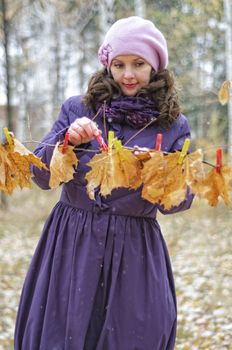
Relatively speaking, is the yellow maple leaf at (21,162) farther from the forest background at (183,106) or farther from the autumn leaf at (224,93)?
the autumn leaf at (224,93)

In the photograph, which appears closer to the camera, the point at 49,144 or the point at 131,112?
the point at 49,144

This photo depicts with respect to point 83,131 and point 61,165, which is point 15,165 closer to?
point 61,165

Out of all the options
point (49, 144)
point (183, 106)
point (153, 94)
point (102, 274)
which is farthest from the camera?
point (183, 106)

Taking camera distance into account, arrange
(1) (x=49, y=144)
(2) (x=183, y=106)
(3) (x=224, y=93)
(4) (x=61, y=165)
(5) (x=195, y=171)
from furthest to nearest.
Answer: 1. (2) (x=183, y=106)
2. (3) (x=224, y=93)
3. (1) (x=49, y=144)
4. (4) (x=61, y=165)
5. (5) (x=195, y=171)

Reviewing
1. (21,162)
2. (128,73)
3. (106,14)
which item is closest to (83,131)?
(21,162)

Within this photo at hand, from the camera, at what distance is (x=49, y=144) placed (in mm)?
2449

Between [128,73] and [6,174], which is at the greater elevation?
[128,73]

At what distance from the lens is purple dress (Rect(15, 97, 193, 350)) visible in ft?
8.29

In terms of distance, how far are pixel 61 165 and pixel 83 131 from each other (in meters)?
0.16

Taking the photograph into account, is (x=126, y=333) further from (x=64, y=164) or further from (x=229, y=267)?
(x=229, y=267)

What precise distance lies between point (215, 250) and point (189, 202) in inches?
302

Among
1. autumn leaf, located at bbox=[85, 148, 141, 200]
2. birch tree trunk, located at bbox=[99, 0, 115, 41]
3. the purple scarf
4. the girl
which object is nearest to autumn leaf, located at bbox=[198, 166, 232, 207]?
autumn leaf, located at bbox=[85, 148, 141, 200]

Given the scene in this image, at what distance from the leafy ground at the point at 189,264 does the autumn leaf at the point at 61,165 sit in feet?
11.0

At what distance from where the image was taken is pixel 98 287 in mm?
2566
